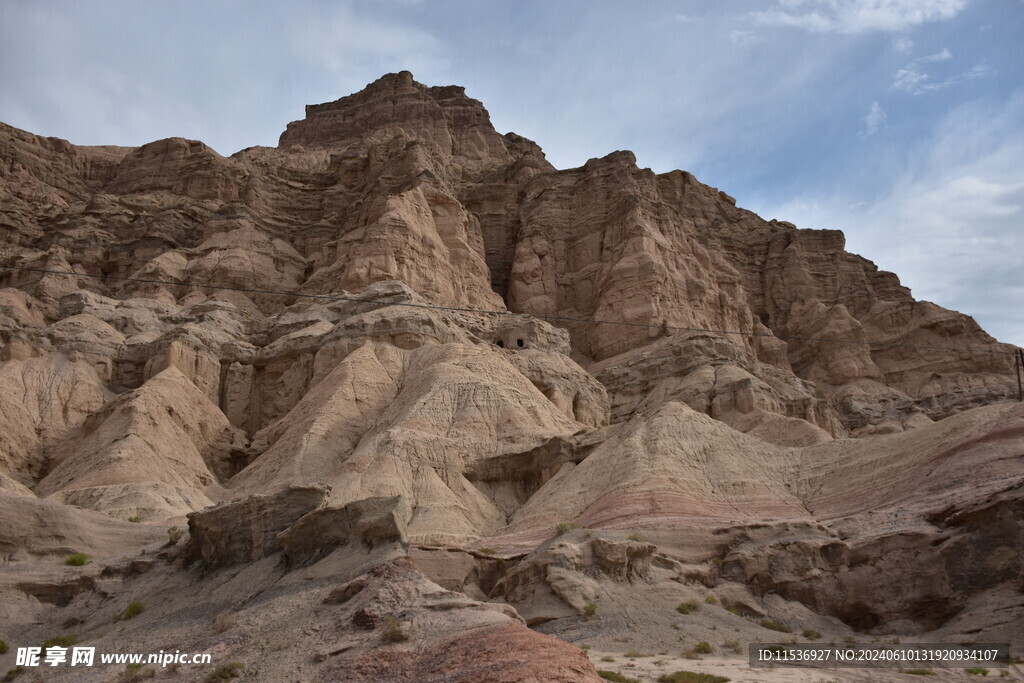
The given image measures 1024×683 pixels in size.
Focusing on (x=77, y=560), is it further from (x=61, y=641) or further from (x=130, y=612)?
(x=61, y=641)

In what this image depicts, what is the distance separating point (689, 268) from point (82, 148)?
78844 millimetres

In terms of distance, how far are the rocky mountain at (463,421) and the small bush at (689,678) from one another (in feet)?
5.89

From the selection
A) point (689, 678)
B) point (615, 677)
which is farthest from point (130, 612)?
point (689, 678)

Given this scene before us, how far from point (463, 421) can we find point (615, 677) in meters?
30.3

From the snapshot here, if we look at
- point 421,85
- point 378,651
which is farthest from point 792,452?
point 421,85

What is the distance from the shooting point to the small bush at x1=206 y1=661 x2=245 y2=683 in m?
17.2

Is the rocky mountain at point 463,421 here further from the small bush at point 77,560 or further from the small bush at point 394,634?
the small bush at point 77,560

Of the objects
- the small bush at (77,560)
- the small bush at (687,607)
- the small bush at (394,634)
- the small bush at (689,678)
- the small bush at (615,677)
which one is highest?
the small bush at (77,560)

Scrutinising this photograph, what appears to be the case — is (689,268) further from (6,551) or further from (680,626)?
(6,551)

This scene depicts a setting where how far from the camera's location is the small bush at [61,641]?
21.2m

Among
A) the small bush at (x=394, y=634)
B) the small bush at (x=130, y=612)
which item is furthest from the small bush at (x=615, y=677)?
the small bush at (x=130, y=612)

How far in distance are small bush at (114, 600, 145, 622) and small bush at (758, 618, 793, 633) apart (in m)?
17.1

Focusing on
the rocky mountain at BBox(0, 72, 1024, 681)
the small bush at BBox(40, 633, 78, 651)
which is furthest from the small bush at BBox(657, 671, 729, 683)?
the small bush at BBox(40, 633, 78, 651)

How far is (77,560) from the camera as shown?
24.8 metres
